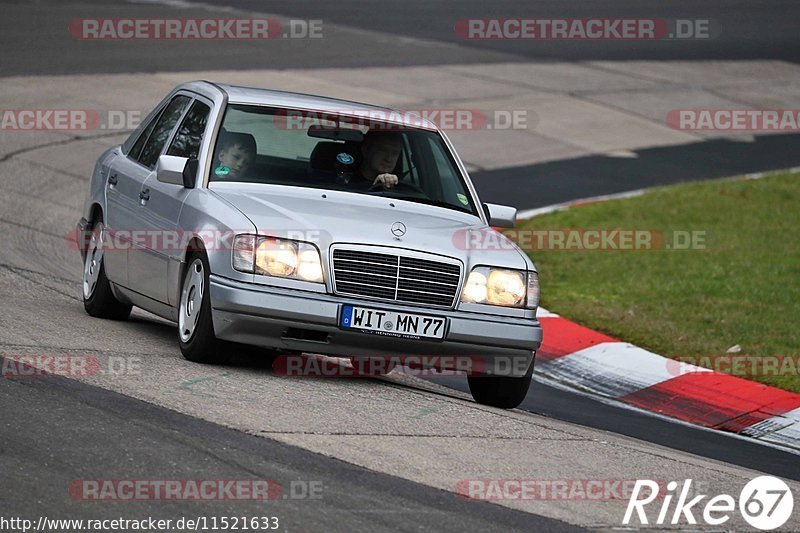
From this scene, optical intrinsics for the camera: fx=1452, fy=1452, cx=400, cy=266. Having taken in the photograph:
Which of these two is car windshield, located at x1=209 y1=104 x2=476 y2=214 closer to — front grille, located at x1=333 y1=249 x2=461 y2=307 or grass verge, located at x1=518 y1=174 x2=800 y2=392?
front grille, located at x1=333 y1=249 x2=461 y2=307

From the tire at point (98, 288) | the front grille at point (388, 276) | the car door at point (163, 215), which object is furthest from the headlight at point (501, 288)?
the tire at point (98, 288)

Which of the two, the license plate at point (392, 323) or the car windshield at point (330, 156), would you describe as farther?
the car windshield at point (330, 156)

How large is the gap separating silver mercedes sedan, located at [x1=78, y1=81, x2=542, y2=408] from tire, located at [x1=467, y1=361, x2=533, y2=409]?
0.01 metres

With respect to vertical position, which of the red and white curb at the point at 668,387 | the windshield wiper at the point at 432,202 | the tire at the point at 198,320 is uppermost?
the windshield wiper at the point at 432,202

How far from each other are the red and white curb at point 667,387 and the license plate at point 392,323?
2.42 metres

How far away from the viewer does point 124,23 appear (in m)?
26.7

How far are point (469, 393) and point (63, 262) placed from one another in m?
4.42

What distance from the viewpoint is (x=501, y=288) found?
7.85 m

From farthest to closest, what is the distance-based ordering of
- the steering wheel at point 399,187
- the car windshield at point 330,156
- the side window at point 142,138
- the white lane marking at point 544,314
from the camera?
the white lane marking at point 544,314, the side window at point 142,138, the steering wheel at point 399,187, the car windshield at point 330,156

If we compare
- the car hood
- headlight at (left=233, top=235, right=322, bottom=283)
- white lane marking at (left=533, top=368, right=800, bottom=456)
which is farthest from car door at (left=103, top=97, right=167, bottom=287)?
white lane marking at (left=533, top=368, right=800, bottom=456)

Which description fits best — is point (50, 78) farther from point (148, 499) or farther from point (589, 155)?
point (148, 499)

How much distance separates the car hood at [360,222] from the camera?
761cm

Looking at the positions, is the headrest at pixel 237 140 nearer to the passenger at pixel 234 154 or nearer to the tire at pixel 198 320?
the passenger at pixel 234 154

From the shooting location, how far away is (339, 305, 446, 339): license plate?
7480 millimetres
